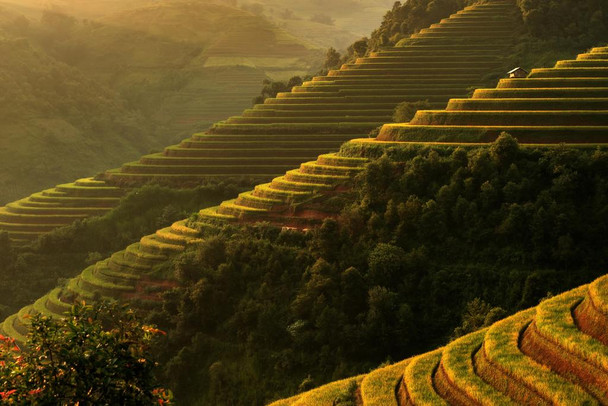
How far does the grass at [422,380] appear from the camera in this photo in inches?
813

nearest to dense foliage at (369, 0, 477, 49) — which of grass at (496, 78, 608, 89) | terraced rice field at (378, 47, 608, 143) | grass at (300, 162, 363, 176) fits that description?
grass at (496, 78, 608, 89)

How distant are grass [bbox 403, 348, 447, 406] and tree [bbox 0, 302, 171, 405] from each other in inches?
234

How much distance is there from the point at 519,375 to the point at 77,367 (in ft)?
32.0

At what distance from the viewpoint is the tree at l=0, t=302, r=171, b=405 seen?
1859cm

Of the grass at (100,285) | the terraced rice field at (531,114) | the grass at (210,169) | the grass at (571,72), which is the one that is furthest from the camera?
the grass at (210,169)

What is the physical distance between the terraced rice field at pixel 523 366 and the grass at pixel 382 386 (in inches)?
1.0

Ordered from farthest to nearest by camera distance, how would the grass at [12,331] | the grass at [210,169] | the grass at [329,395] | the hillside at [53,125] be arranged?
the hillside at [53,125] → the grass at [210,169] → the grass at [12,331] → the grass at [329,395]

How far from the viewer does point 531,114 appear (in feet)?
140

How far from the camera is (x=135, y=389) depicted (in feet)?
63.1

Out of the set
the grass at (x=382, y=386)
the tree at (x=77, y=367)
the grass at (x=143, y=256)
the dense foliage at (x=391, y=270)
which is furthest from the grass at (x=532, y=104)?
the tree at (x=77, y=367)

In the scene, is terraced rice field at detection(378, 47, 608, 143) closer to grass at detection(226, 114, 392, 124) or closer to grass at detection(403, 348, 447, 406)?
grass at detection(403, 348, 447, 406)

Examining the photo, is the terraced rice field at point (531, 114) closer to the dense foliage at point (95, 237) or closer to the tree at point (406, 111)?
the tree at point (406, 111)

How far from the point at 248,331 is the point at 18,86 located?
9474 centimetres

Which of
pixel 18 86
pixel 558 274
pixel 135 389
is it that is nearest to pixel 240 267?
pixel 558 274
